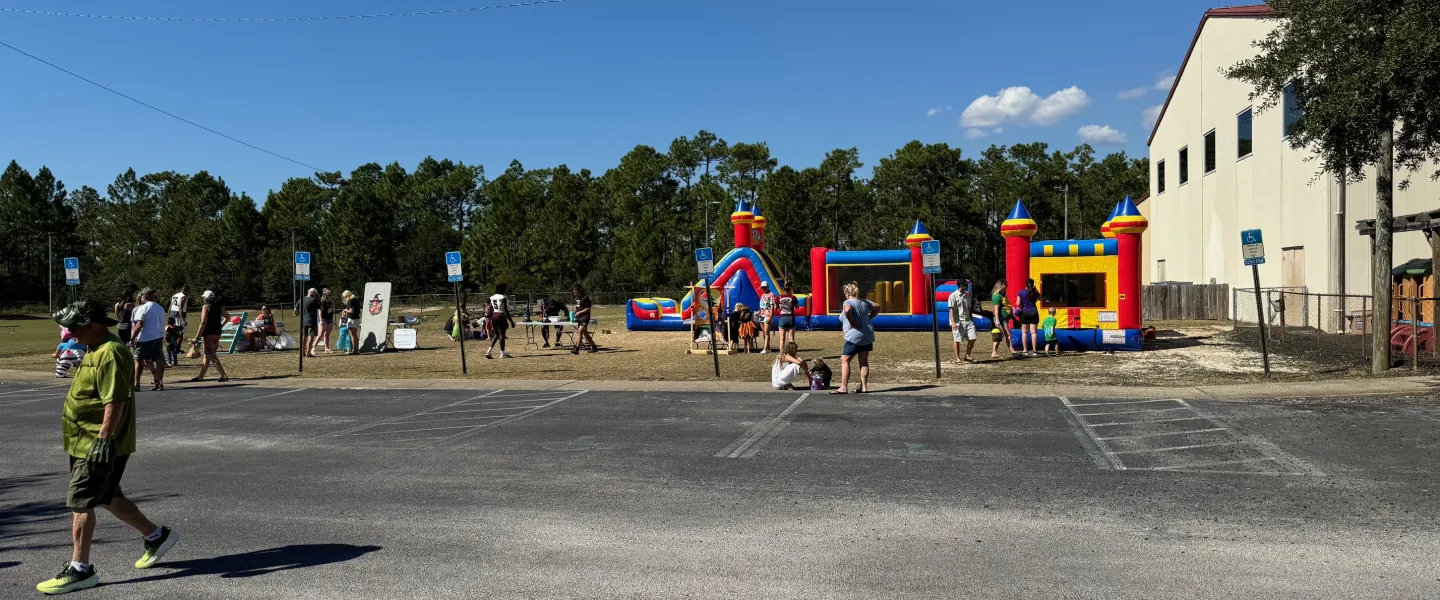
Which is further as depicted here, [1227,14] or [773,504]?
[1227,14]

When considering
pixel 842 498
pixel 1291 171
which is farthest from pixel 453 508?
pixel 1291 171

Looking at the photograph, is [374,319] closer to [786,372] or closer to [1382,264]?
[786,372]

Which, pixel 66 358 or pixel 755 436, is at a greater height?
pixel 66 358

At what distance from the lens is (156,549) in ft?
17.7

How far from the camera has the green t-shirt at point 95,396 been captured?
511 centimetres

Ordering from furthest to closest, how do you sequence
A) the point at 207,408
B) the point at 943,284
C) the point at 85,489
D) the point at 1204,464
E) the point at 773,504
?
the point at 943,284 < the point at 207,408 < the point at 1204,464 < the point at 773,504 < the point at 85,489

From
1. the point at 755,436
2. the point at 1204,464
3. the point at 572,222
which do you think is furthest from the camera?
the point at 572,222

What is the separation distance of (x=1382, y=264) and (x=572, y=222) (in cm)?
5544

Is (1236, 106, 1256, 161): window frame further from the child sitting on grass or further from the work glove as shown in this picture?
the work glove

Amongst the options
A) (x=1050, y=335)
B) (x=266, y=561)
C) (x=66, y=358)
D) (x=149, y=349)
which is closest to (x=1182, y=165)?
(x=1050, y=335)

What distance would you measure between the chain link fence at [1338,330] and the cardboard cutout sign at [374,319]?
60.5ft

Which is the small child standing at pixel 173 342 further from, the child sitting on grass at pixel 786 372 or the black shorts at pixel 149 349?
the child sitting on grass at pixel 786 372

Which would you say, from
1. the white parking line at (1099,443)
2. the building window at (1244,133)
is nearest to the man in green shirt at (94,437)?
the white parking line at (1099,443)

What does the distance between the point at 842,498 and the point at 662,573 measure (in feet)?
6.89
